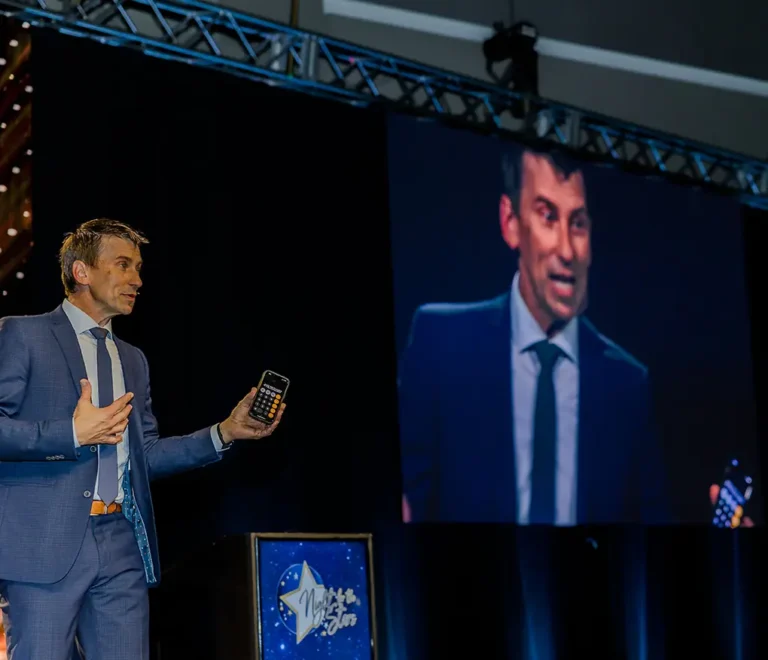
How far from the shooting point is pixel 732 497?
5949 mm

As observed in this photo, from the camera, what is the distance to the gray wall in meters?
5.92

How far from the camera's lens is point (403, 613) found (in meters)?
4.95

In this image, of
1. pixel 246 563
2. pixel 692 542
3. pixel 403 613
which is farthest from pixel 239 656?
pixel 692 542

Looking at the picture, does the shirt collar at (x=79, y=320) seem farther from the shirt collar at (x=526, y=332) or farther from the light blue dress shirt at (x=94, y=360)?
the shirt collar at (x=526, y=332)

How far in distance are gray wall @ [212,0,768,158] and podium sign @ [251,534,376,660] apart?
3014mm

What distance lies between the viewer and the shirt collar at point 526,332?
5406 mm

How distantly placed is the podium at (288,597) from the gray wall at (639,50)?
301 cm

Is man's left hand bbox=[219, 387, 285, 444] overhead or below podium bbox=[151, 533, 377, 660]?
overhead

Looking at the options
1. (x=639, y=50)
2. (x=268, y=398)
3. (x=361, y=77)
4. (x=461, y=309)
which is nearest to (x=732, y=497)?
(x=461, y=309)

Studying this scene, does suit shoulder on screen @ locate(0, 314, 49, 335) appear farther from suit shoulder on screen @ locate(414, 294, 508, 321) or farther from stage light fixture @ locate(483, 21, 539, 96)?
stage light fixture @ locate(483, 21, 539, 96)

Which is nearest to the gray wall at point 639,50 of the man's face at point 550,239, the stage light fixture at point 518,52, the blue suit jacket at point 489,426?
the stage light fixture at point 518,52

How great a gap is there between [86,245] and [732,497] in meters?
4.24

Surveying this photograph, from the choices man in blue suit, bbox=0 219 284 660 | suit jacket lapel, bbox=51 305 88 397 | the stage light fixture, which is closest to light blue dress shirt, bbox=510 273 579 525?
the stage light fixture

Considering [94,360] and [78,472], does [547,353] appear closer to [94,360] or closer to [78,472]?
[94,360]
